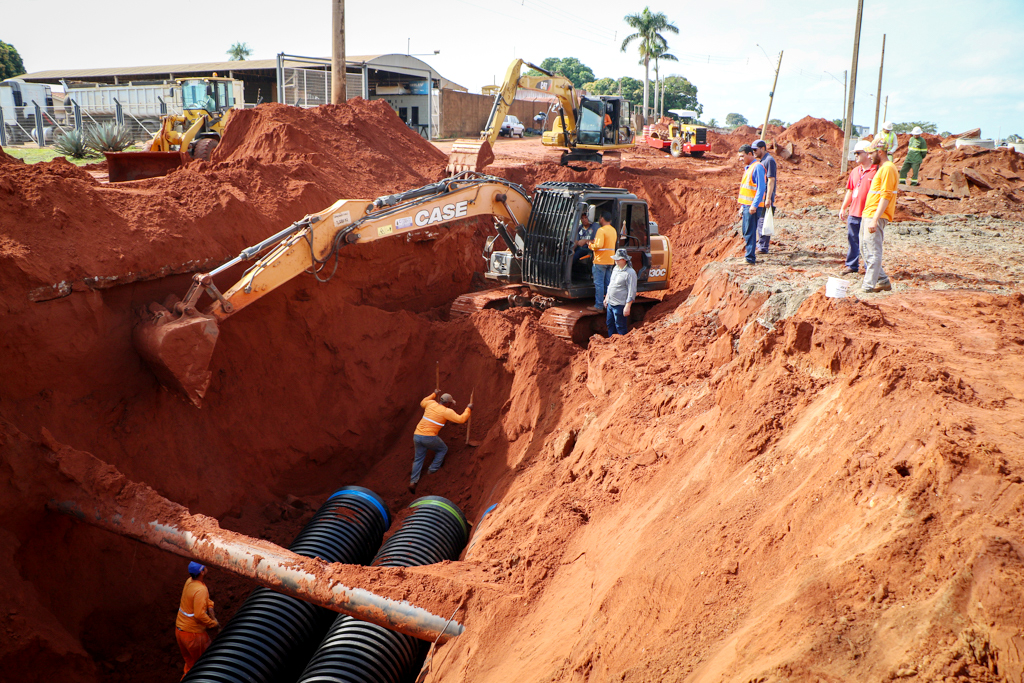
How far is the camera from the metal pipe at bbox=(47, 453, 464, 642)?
5762 millimetres

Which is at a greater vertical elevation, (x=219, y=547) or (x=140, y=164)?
(x=140, y=164)

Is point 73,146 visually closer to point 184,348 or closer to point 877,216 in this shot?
point 184,348

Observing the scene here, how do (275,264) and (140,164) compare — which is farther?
(140,164)

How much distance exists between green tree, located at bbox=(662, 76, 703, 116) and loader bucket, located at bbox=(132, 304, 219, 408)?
2950 inches

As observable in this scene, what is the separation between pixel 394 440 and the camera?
11383 mm

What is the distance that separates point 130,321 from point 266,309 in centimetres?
209

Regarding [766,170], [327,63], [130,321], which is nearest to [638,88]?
[327,63]

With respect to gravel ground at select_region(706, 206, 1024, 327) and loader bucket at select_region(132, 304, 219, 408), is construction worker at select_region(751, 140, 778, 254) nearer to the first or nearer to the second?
gravel ground at select_region(706, 206, 1024, 327)

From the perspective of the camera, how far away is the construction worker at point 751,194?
11172 mm

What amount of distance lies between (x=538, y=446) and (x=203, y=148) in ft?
46.9

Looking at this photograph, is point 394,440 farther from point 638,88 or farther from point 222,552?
point 638,88

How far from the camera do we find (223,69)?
128ft

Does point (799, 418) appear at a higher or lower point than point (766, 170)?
lower

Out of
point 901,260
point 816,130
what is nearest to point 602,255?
point 901,260
